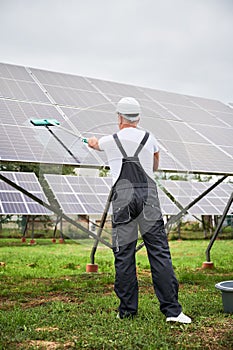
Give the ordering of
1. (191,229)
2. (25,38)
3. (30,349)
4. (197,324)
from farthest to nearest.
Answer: (191,229), (25,38), (197,324), (30,349)

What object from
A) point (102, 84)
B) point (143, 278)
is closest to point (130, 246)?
point (143, 278)

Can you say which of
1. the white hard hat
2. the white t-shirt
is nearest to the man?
the white t-shirt

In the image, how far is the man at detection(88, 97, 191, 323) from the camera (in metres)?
5.00

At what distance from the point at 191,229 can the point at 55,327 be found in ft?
80.4

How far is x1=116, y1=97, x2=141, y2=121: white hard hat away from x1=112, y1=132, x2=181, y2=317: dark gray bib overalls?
0.30 metres

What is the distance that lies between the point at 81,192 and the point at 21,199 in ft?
32.0

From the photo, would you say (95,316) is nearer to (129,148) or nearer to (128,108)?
(129,148)

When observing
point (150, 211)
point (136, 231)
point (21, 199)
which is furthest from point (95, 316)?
point (21, 199)

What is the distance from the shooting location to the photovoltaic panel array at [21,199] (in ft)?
46.9

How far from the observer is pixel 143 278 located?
29.3 feet

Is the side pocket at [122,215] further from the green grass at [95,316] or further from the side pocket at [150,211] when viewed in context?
the green grass at [95,316]

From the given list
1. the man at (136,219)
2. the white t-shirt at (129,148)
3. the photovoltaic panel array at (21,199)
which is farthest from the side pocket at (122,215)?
the photovoltaic panel array at (21,199)

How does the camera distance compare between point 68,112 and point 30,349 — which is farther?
point 68,112

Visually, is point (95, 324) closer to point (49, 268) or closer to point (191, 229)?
point (49, 268)
